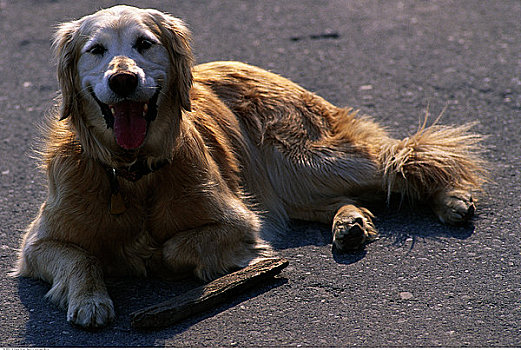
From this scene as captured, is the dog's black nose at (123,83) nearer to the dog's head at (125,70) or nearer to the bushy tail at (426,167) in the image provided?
the dog's head at (125,70)

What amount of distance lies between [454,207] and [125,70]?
2.35 meters

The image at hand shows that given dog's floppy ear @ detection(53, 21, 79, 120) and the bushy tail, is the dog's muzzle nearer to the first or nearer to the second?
dog's floppy ear @ detection(53, 21, 79, 120)

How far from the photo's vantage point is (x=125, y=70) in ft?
12.6

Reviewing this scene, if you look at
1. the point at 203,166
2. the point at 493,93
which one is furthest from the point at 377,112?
the point at 203,166

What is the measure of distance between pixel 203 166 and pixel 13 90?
150 inches

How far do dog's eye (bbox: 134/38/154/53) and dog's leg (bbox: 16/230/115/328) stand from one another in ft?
3.90

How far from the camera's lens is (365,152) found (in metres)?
5.29

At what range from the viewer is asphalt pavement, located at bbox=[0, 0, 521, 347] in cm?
380

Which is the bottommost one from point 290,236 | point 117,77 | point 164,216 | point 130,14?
point 290,236

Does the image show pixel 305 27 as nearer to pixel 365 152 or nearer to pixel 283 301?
pixel 365 152

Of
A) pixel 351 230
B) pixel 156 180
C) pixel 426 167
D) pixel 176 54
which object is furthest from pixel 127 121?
pixel 426 167

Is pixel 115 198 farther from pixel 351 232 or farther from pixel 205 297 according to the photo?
pixel 351 232

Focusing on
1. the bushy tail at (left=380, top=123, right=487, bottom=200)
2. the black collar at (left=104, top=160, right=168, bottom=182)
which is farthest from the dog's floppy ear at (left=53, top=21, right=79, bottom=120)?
the bushy tail at (left=380, top=123, right=487, bottom=200)

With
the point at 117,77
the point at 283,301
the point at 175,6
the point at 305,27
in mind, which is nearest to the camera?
the point at 117,77
